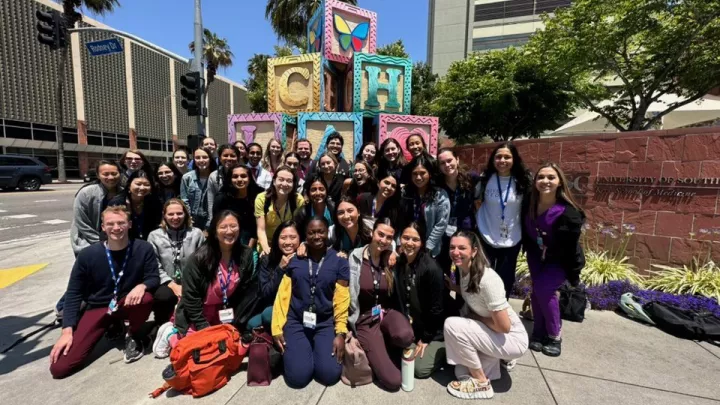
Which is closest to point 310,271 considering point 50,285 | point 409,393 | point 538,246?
point 409,393

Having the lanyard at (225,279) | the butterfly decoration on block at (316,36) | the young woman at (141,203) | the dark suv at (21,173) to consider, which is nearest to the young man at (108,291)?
the young woman at (141,203)

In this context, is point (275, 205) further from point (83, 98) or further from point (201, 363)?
point (83, 98)

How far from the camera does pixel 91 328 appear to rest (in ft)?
9.39

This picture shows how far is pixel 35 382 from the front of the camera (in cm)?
265

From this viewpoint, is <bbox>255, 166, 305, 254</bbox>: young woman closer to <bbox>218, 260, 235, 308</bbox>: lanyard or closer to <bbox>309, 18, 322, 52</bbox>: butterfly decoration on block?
<bbox>218, 260, 235, 308</bbox>: lanyard

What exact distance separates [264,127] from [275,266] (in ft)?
16.6

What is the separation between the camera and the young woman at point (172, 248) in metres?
3.22

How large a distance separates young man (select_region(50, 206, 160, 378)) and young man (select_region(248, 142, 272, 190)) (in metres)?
1.61

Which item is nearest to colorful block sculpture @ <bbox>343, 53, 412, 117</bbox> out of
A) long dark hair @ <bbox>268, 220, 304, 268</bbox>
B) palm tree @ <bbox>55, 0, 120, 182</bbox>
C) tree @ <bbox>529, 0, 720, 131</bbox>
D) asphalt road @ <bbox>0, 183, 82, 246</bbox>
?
long dark hair @ <bbox>268, 220, 304, 268</bbox>

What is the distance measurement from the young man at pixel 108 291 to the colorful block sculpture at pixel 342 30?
233 inches

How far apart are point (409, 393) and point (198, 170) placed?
11.7 ft

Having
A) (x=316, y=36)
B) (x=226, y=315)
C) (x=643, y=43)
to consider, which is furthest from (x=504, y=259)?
(x=643, y=43)

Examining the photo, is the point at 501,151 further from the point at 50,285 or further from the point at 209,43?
the point at 209,43

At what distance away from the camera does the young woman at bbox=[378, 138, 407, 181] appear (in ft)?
13.7
